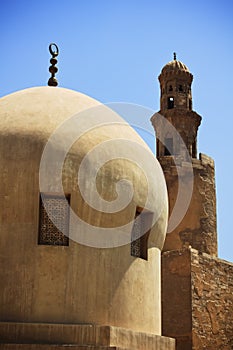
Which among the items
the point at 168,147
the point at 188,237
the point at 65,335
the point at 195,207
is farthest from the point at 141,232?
the point at 168,147

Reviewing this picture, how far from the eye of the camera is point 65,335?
8.33 meters

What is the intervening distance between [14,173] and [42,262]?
1240mm

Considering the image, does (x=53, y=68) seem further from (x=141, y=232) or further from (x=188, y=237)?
(x=188, y=237)

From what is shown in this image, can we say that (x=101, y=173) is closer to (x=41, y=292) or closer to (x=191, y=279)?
(x=41, y=292)

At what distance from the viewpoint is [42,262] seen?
8664 millimetres

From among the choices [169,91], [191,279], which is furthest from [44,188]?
[169,91]

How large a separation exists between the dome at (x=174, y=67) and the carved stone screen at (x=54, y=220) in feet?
39.3

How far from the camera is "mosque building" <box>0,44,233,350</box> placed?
27.9 feet

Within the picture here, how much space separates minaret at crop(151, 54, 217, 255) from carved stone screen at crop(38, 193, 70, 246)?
9.16 m

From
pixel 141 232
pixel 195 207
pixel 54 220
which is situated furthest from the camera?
pixel 195 207

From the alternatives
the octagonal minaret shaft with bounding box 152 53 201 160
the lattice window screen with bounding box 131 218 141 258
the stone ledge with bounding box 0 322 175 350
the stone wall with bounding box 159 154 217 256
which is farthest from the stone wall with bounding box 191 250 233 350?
Result: the stone ledge with bounding box 0 322 175 350

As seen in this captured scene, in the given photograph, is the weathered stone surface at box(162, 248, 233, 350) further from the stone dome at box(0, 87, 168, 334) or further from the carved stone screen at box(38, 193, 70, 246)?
the carved stone screen at box(38, 193, 70, 246)

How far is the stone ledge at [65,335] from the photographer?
27.0 feet

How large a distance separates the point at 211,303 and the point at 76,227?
24.8 ft
